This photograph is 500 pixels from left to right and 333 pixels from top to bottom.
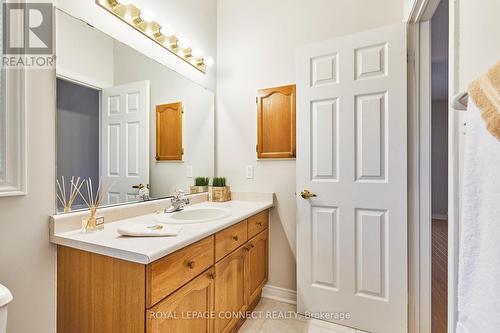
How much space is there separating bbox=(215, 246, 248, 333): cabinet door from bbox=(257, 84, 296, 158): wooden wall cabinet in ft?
2.77

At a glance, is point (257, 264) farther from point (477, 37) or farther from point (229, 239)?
point (477, 37)

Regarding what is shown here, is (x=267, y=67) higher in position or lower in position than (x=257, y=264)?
higher

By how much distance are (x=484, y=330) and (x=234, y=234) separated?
3.72 ft

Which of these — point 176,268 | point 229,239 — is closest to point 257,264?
point 229,239

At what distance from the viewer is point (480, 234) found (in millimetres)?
473

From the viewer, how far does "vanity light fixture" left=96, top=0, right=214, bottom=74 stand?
1.32 meters

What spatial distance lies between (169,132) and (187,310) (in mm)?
1202

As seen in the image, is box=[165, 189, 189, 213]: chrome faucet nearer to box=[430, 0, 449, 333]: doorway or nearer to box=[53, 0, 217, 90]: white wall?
box=[53, 0, 217, 90]: white wall

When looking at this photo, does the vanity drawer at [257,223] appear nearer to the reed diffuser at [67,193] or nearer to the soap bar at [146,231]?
the soap bar at [146,231]

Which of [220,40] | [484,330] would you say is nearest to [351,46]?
[220,40]

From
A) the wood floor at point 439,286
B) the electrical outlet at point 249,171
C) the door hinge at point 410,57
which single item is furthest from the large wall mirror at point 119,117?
the wood floor at point 439,286

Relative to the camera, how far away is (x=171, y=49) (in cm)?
173

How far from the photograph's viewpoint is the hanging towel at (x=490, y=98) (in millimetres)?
417

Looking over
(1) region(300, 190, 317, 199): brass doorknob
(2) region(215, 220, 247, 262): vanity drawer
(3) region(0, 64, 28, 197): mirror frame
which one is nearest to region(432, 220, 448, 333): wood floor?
(1) region(300, 190, 317, 199): brass doorknob
